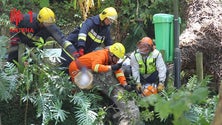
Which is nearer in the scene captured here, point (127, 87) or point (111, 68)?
point (111, 68)

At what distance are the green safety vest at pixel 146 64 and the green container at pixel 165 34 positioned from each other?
0.66 ft

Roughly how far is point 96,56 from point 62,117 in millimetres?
862

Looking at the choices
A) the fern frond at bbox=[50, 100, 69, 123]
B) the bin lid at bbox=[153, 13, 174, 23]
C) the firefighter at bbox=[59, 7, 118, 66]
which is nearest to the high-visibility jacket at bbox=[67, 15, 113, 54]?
the firefighter at bbox=[59, 7, 118, 66]

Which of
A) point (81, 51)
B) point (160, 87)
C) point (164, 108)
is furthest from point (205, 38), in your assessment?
point (164, 108)

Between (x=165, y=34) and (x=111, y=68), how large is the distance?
851 mm

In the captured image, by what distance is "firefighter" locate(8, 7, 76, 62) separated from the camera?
6.04 metres

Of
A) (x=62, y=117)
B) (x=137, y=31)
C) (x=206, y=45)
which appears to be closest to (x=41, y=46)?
(x=62, y=117)

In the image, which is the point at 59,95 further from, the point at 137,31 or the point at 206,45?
the point at 137,31

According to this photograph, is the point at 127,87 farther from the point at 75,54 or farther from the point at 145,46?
the point at 75,54

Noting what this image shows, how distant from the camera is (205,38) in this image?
24.0 ft

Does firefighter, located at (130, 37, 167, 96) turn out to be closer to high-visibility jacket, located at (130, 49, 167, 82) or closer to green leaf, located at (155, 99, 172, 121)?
high-visibility jacket, located at (130, 49, 167, 82)

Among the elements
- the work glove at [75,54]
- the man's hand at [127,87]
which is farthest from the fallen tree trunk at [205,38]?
the work glove at [75,54]

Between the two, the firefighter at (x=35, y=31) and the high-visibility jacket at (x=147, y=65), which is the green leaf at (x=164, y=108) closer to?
the high-visibility jacket at (x=147, y=65)

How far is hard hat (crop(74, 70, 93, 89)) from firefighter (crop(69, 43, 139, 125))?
4 centimetres
